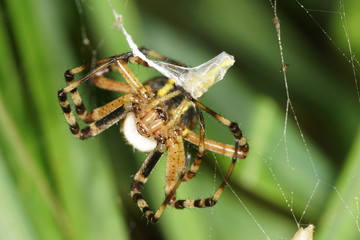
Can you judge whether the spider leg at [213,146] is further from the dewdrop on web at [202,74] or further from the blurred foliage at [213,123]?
the dewdrop on web at [202,74]

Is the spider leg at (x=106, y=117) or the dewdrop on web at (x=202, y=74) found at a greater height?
the dewdrop on web at (x=202, y=74)

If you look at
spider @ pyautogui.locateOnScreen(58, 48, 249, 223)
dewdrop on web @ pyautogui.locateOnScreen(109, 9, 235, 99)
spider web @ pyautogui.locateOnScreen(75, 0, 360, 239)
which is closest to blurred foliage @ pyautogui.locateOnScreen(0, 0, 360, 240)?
spider web @ pyautogui.locateOnScreen(75, 0, 360, 239)

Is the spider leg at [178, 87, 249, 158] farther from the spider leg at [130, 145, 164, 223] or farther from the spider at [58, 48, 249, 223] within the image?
the spider leg at [130, 145, 164, 223]

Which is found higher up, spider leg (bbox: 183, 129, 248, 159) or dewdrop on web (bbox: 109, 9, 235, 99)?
dewdrop on web (bbox: 109, 9, 235, 99)

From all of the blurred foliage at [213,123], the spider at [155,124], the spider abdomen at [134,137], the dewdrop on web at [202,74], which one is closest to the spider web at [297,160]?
the blurred foliage at [213,123]

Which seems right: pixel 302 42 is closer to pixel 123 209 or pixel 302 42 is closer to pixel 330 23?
pixel 330 23

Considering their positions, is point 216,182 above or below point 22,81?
below

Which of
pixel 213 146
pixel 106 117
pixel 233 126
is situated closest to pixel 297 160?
pixel 213 146

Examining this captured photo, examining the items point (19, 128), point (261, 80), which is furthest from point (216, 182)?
point (19, 128)
